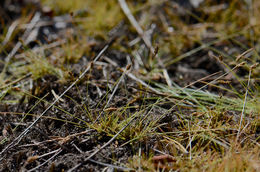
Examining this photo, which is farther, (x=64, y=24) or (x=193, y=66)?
(x=64, y=24)

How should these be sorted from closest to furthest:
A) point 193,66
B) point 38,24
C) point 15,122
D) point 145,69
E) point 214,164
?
1. point 214,164
2. point 15,122
3. point 145,69
4. point 193,66
5. point 38,24

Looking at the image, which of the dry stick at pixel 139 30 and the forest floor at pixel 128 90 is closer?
the forest floor at pixel 128 90

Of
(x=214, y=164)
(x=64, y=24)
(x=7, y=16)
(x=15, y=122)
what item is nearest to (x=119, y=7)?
(x=64, y=24)

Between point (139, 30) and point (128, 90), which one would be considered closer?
point (128, 90)

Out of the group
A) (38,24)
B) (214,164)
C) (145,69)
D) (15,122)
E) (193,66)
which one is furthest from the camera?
(38,24)

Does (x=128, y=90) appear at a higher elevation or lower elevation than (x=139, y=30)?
lower

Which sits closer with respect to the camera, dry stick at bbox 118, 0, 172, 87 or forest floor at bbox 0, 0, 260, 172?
forest floor at bbox 0, 0, 260, 172

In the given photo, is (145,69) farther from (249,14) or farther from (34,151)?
(249,14)

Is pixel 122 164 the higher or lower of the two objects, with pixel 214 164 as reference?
higher
